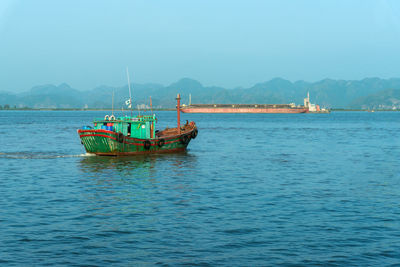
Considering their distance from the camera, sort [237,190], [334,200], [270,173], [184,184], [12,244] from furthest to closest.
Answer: [270,173], [184,184], [237,190], [334,200], [12,244]

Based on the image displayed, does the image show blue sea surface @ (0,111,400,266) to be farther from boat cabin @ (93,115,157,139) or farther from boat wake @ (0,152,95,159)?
boat wake @ (0,152,95,159)

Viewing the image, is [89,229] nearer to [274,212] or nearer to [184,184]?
[274,212]

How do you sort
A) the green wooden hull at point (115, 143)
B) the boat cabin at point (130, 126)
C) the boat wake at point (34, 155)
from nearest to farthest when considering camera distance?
1. the green wooden hull at point (115, 143)
2. the boat cabin at point (130, 126)
3. the boat wake at point (34, 155)

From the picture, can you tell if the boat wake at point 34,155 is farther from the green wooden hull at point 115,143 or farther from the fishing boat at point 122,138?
the fishing boat at point 122,138

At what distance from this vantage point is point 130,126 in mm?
42062

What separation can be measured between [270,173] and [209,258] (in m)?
18.7

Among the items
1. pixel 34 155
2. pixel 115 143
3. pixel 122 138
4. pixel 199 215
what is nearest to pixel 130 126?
pixel 122 138

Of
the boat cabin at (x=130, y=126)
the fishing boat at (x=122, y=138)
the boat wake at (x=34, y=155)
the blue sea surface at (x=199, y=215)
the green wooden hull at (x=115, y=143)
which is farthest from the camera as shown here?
the boat wake at (x=34, y=155)

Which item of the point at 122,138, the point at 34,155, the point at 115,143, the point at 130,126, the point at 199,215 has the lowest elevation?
the point at 199,215

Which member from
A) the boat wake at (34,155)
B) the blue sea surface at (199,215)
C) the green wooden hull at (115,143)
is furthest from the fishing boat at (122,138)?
the blue sea surface at (199,215)

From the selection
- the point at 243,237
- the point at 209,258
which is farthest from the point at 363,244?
the point at 209,258

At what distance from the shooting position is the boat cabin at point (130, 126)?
41.2m

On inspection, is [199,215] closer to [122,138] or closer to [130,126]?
[122,138]

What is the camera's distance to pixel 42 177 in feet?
99.7
